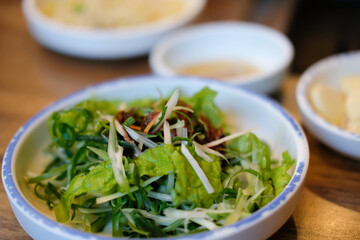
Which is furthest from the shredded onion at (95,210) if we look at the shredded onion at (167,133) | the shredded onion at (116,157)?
the shredded onion at (167,133)

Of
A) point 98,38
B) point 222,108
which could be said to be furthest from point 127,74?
point 222,108

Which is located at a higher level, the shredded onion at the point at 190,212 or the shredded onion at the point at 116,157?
the shredded onion at the point at 116,157

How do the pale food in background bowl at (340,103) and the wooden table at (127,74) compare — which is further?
the pale food in background bowl at (340,103)

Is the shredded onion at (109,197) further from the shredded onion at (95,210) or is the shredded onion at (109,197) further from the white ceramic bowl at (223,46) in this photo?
the white ceramic bowl at (223,46)

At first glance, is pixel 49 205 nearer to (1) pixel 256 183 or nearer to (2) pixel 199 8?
(1) pixel 256 183

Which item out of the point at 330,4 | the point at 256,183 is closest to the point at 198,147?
the point at 256,183

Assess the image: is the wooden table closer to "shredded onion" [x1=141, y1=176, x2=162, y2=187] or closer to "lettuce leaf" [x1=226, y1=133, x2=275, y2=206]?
"lettuce leaf" [x1=226, y1=133, x2=275, y2=206]
